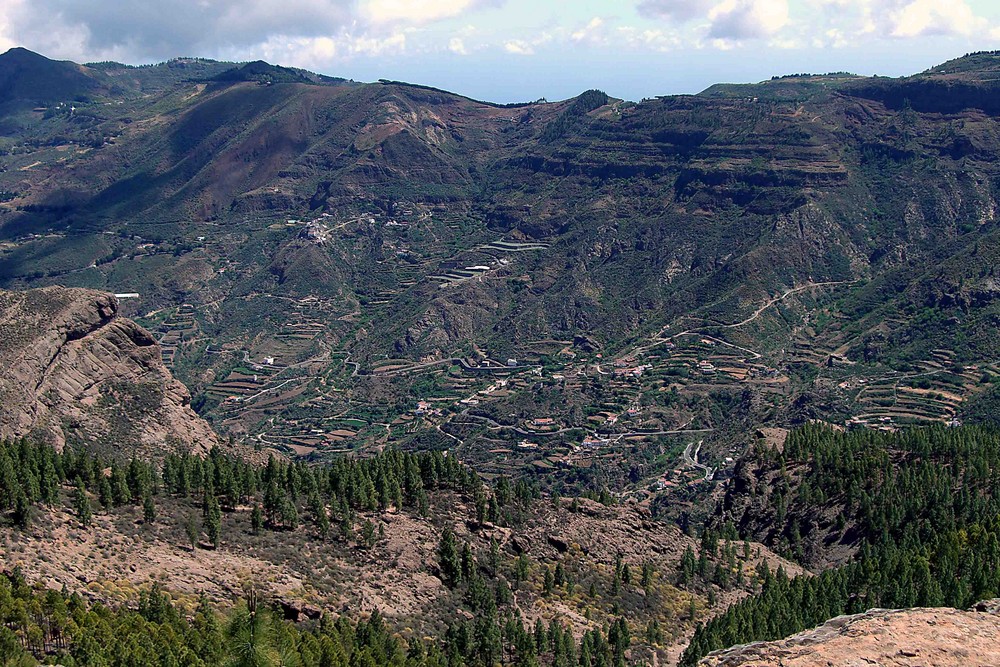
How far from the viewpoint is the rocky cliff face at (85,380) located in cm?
13475

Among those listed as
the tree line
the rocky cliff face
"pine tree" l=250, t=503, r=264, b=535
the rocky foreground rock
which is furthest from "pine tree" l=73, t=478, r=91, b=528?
the rocky foreground rock

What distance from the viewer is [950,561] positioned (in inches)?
3691

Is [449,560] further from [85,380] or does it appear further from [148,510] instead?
[85,380]

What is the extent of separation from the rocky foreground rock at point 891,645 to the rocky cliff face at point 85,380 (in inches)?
3973

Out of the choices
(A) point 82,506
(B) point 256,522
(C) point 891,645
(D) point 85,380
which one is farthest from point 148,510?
(D) point 85,380

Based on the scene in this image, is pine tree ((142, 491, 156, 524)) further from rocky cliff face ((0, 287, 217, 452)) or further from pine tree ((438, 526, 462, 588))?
rocky cliff face ((0, 287, 217, 452))

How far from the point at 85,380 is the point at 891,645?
392 ft

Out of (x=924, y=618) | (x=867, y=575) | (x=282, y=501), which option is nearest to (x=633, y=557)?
(x=867, y=575)

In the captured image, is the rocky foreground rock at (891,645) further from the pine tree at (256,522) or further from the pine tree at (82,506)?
the pine tree at (82,506)

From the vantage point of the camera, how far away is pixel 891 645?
51219 millimetres

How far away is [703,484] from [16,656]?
448 ft

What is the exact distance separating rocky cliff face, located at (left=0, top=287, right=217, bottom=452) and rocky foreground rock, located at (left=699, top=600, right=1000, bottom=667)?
101 m

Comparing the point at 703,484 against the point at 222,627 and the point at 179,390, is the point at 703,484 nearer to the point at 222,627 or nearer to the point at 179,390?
the point at 179,390

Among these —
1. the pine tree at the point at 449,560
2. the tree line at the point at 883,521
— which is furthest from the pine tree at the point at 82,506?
the tree line at the point at 883,521
